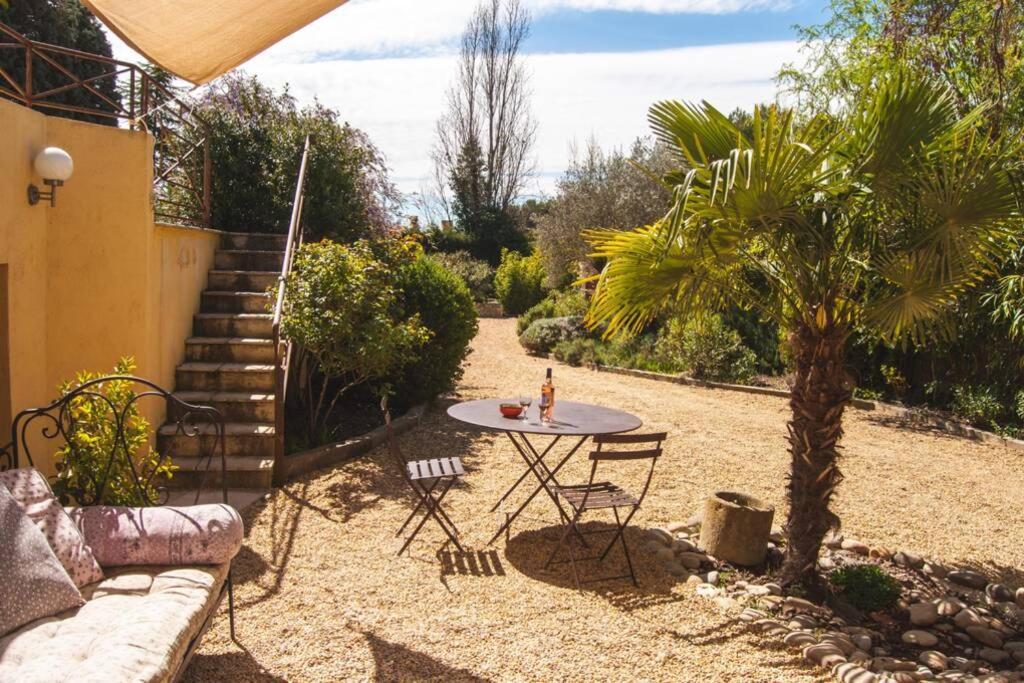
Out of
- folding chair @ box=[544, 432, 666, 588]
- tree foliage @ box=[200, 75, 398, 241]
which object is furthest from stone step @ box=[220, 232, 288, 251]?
folding chair @ box=[544, 432, 666, 588]

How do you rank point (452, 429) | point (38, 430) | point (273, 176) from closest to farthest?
1. point (38, 430)
2. point (452, 429)
3. point (273, 176)

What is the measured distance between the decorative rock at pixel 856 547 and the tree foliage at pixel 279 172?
21.8 ft

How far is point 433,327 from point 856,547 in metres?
4.94

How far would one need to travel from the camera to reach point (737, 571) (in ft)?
15.7

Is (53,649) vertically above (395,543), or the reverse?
(53,649)

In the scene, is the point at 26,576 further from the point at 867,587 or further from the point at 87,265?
the point at 867,587

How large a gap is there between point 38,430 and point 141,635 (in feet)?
11.5

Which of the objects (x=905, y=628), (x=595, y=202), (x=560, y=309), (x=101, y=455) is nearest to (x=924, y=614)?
(x=905, y=628)

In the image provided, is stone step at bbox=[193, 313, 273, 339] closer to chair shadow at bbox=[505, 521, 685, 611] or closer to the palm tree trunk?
chair shadow at bbox=[505, 521, 685, 611]

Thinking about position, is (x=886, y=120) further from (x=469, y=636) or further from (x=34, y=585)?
(x=34, y=585)

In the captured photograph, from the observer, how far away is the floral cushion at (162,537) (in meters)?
3.17

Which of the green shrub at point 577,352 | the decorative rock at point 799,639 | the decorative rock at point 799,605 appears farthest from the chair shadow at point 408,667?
the green shrub at point 577,352

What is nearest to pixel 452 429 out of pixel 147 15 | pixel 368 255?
pixel 368 255

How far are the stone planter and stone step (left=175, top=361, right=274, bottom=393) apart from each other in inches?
155
